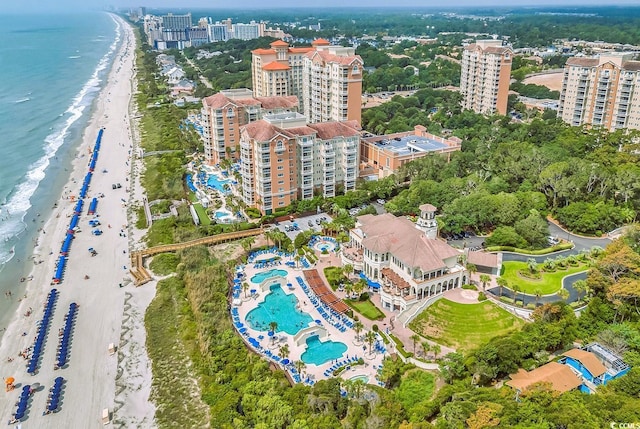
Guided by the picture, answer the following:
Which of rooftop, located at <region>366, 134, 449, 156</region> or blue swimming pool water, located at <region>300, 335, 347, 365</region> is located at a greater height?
rooftop, located at <region>366, 134, 449, 156</region>

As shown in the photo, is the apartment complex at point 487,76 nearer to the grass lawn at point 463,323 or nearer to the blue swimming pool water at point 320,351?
the grass lawn at point 463,323

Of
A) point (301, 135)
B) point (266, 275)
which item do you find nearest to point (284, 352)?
point (266, 275)

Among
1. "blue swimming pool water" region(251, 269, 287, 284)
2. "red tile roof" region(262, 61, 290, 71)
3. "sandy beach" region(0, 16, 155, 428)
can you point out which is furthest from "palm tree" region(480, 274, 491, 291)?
"red tile roof" region(262, 61, 290, 71)

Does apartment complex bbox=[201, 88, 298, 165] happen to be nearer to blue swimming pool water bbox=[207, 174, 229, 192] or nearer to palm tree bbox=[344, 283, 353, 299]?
blue swimming pool water bbox=[207, 174, 229, 192]

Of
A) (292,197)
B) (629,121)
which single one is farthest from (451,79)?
(292,197)

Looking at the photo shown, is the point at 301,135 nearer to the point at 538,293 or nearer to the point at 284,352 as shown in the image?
the point at 284,352
